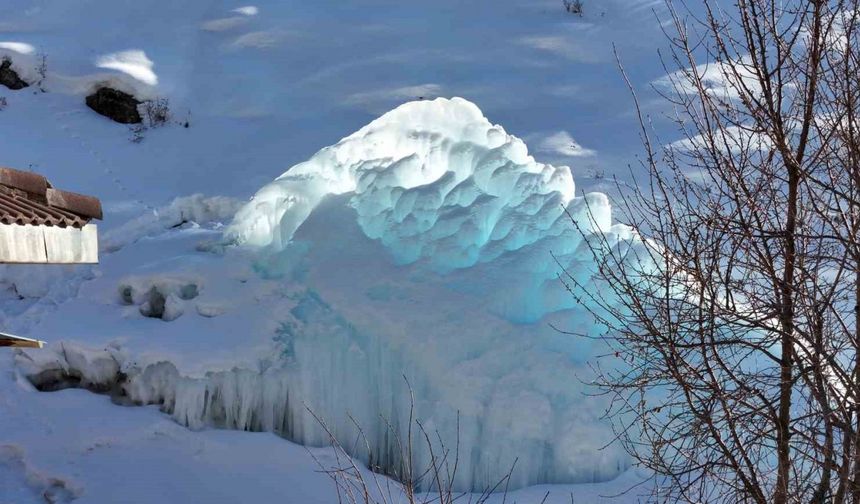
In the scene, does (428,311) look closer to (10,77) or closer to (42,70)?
(42,70)

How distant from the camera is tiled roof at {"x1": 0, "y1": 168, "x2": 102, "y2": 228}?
4.67 m

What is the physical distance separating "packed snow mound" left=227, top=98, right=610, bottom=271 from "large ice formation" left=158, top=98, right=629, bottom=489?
14 mm

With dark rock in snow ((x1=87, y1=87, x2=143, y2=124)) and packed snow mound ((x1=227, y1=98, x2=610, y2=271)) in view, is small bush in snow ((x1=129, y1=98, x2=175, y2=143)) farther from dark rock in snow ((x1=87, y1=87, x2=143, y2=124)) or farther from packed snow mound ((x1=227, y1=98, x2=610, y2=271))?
packed snow mound ((x1=227, y1=98, x2=610, y2=271))

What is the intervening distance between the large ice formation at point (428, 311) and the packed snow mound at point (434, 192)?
14 mm

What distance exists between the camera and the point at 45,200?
4816mm

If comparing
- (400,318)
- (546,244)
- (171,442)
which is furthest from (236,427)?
(546,244)

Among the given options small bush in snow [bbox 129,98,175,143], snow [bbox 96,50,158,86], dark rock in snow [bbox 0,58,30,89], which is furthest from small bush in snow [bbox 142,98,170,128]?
dark rock in snow [bbox 0,58,30,89]

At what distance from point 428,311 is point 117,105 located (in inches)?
216

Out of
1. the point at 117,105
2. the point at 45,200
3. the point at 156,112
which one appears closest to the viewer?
the point at 45,200

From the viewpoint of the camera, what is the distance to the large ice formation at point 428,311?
788 cm

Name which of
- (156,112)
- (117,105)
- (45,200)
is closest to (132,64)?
(117,105)

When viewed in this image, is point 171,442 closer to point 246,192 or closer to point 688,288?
point 246,192

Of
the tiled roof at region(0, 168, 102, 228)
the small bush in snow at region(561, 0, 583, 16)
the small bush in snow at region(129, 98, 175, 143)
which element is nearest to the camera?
the tiled roof at region(0, 168, 102, 228)

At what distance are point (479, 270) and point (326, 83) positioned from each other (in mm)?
4751
